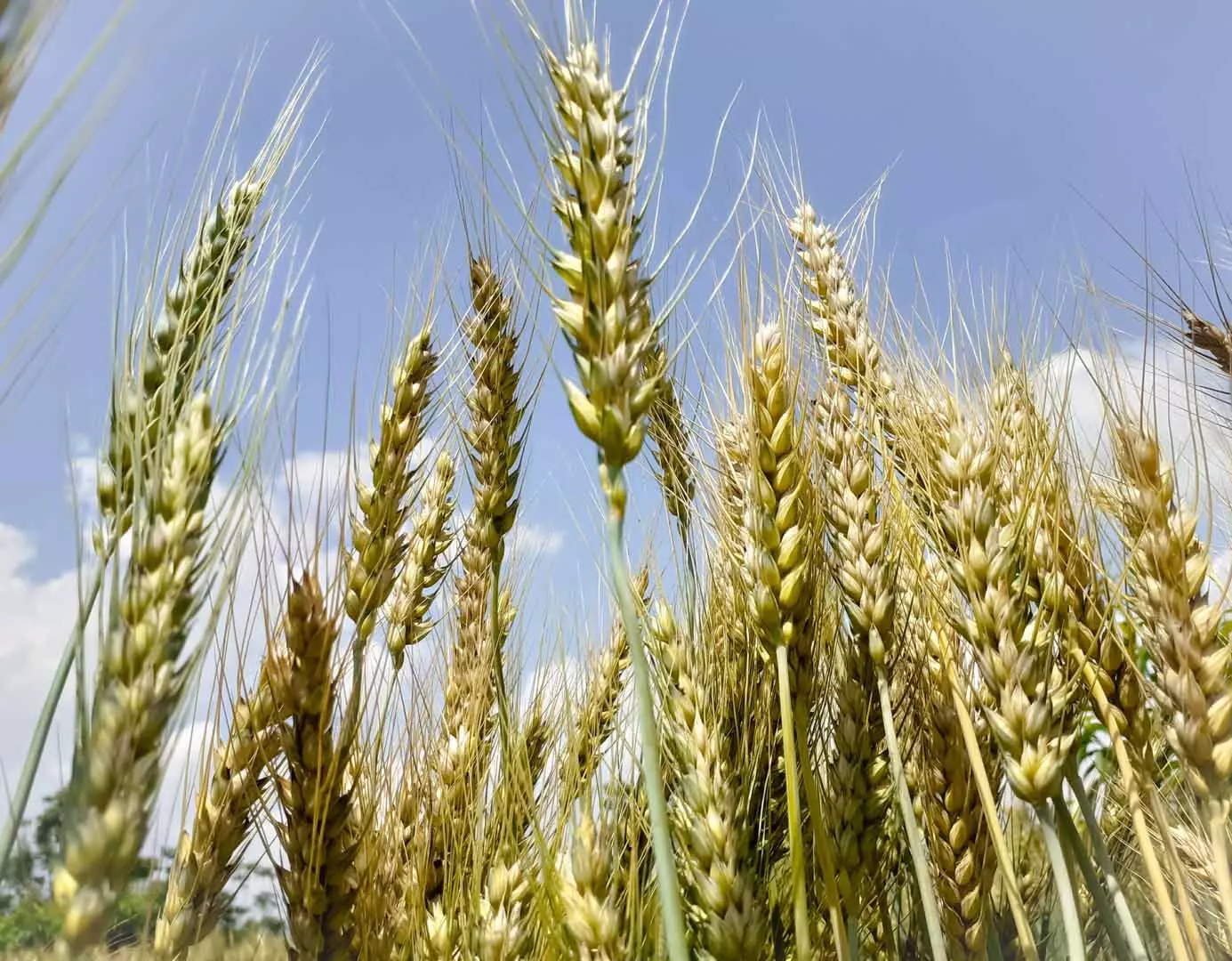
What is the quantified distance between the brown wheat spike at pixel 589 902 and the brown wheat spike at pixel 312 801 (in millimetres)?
362

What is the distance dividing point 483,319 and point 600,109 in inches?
46.5

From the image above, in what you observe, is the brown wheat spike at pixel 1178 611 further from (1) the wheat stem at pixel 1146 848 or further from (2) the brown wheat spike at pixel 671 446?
(2) the brown wheat spike at pixel 671 446

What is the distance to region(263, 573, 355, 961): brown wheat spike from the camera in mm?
1375

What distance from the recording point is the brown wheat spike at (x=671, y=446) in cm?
215

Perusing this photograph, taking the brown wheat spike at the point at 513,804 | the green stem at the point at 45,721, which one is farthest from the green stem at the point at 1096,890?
the green stem at the point at 45,721

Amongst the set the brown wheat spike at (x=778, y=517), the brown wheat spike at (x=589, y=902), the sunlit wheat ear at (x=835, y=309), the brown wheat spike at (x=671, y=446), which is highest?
the sunlit wheat ear at (x=835, y=309)

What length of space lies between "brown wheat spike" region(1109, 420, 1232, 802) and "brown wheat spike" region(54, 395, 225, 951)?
162 centimetres

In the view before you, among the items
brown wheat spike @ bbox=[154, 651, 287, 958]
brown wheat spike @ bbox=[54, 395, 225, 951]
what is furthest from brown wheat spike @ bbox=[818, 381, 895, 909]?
brown wheat spike @ bbox=[54, 395, 225, 951]

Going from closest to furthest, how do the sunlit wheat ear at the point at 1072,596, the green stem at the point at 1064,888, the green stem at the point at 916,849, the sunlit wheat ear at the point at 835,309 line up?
the green stem at the point at 1064,888
the green stem at the point at 916,849
the sunlit wheat ear at the point at 1072,596
the sunlit wheat ear at the point at 835,309

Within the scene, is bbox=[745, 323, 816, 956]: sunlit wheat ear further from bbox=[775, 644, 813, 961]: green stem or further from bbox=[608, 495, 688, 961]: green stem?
bbox=[608, 495, 688, 961]: green stem

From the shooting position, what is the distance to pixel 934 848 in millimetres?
1804

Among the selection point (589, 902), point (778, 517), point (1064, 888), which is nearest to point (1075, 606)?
point (1064, 888)

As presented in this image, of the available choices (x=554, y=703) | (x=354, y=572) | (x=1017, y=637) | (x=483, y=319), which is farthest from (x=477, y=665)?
(x=1017, y=637)

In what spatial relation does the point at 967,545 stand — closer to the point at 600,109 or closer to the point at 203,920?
the point at 600,109
